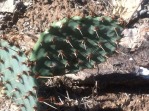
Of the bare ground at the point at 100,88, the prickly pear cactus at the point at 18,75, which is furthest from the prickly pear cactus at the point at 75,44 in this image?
the bare ground at the point at 100,88

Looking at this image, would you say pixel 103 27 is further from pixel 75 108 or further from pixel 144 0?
pixel 144 0

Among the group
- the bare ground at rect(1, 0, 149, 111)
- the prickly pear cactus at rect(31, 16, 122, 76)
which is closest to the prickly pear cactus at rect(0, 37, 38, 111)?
the prickly pear cactus at rect(31, 16, 122, 76)

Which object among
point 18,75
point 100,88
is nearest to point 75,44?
point 18,75

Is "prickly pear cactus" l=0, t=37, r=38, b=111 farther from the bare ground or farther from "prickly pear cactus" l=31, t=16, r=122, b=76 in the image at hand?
the bare ground

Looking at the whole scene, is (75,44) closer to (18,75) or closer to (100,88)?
(18,75)

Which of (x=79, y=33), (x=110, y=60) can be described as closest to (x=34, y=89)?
(x=79, y=33)

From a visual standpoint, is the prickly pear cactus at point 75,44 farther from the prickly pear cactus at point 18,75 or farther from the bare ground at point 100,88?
the bare ground at point 100,88
